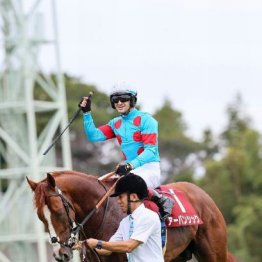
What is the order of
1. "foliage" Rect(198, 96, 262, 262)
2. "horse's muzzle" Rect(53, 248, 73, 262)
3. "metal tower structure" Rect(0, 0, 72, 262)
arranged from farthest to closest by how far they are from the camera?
"foliage" Rect(198, 96, 262, 262)
"metal tower structure" Rect(0, 0, 72, 262)
"horse's muzzle" Rect(53, 248, 73, 262)

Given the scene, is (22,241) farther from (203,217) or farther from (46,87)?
(203,217)

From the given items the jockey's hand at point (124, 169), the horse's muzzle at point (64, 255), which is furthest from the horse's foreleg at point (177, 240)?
the horse's muzzle at point (64, 255)

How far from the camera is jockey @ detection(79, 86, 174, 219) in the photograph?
12.1 meters

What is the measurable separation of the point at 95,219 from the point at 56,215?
751mm

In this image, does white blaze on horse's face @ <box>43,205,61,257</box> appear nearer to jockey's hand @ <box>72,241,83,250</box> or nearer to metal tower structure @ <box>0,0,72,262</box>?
jockey's hand @ <box>72,241,83,250</box>

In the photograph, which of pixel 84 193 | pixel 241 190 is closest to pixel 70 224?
pixel 84 193

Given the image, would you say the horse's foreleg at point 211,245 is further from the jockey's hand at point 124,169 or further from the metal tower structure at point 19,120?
the metal tower structure at point 19,120

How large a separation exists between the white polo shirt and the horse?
52 cm

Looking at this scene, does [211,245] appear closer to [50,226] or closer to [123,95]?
[123,95]

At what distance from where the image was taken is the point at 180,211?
41.3 feet

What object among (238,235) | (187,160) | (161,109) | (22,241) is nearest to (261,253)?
(238,235)

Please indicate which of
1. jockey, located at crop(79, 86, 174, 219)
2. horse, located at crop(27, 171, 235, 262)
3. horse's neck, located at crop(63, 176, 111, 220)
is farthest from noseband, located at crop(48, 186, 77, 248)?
jockey, located at crop(79, 86, 174, 219)

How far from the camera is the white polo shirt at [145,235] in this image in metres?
10.8

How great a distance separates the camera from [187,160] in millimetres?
76312
